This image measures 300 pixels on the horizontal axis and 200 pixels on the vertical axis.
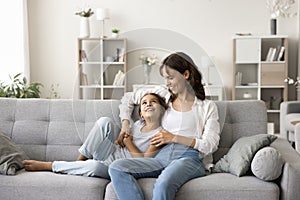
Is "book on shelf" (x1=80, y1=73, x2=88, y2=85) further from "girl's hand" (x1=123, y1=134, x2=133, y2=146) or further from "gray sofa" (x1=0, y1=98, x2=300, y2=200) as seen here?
"girl's hand" (x1=123, y1=134, x2=133, y2=146)

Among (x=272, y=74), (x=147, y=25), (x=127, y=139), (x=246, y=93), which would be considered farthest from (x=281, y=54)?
(x=127, y=139)

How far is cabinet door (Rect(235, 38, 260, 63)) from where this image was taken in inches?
245

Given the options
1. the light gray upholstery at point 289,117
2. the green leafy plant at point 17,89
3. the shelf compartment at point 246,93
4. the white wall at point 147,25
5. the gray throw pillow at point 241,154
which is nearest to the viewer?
the gray throw pillow at point 241,154

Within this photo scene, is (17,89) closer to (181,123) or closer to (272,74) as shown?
(272,74)

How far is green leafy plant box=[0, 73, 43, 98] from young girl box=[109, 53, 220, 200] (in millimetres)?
3028

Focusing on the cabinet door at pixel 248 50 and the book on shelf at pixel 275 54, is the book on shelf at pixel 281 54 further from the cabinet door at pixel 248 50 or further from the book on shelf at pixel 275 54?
the cabinet door at pixel 248 50

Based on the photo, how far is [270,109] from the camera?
641cm

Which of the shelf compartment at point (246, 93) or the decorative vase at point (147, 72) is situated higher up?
the decorative vase at point (147, 72)

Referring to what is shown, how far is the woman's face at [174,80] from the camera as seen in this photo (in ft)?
7.71

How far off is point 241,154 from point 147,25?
416 centimetres

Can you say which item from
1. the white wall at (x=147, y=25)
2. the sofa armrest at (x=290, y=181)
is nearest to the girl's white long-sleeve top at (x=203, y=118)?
the sofa armrest at (x=290, y=181)

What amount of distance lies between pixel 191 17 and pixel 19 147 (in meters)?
4.02

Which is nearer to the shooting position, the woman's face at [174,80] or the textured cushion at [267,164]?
the woman's face at [174,80]

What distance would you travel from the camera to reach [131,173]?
252 centimetres
